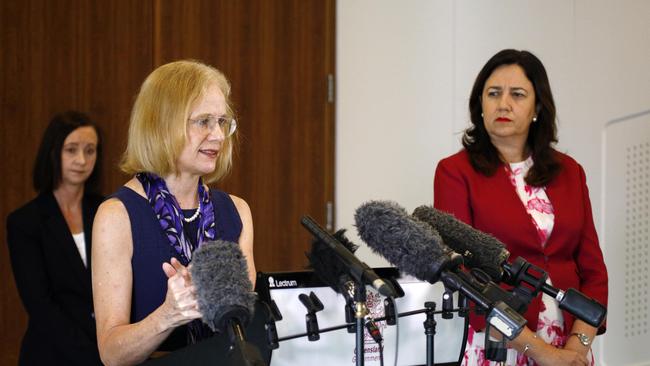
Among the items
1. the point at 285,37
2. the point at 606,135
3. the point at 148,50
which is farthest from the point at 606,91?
the point at 148,50

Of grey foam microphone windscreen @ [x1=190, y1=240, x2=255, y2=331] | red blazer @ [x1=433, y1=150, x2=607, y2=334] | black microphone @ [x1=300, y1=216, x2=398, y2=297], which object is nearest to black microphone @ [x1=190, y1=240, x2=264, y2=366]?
grey foam microphone windscreen @ [x1=190, y1=240, x2=255, y2=331]

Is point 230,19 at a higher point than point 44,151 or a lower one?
higher

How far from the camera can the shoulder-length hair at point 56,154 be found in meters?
3.58

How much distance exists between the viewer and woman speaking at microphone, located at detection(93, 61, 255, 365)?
78.9 inches

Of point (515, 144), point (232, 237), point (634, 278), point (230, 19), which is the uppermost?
point (230, 19)

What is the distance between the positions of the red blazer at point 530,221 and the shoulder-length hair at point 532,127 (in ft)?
0.15

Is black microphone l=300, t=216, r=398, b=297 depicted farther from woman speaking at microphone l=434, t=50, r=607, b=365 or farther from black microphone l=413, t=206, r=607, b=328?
woman speaking at microphone l=434, t=50, r=607, b=365

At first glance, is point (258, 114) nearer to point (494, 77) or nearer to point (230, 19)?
point (230, 19)

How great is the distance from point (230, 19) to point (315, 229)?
113 inches

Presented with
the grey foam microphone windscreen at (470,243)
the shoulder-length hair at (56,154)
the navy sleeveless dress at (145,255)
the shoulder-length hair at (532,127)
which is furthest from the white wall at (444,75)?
the navy sleeveless dress at (145,255)

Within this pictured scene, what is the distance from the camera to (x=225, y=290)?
154 cm

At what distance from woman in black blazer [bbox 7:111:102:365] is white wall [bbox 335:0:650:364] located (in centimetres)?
153

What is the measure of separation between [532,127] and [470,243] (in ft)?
3.81

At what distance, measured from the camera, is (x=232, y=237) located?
2.29 metres
